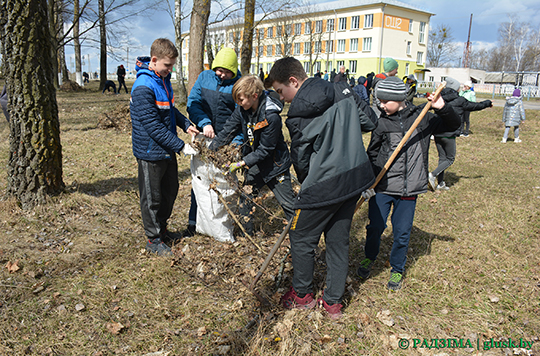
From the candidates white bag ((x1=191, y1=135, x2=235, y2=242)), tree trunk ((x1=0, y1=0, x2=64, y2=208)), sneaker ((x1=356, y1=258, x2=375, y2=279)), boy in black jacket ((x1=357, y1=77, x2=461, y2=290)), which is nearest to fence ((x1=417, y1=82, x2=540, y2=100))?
boy in black jacket ((x1=357, y1=77, x2=461, y2=290))

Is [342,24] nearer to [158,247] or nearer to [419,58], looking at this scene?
[419,58]

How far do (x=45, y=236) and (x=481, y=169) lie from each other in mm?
7912

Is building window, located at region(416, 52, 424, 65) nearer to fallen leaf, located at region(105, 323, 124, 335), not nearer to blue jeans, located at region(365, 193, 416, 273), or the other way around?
blue jeans, located at region(365, 193, 416, 273)

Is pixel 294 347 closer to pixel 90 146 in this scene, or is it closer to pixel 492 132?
pixel 90 146

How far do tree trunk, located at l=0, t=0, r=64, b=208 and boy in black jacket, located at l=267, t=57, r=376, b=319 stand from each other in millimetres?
3334

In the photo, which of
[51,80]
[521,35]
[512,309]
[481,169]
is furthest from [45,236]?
[521,35]

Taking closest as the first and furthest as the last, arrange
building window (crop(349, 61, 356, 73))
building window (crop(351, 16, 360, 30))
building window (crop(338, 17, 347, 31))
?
building window (crop(351, 16, 360, 30))
building window (crop(349, 61, 356, 73))
building window (crop(338, 17, 347, 31))

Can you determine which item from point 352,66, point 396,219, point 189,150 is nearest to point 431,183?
point 396,219

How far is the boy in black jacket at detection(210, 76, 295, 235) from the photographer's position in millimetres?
3277

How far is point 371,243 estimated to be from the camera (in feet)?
11.4

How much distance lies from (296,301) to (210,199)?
1496 millimetres

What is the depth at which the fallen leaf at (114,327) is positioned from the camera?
2.67 m

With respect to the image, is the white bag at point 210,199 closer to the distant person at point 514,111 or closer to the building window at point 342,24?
the distant person at point 514,111

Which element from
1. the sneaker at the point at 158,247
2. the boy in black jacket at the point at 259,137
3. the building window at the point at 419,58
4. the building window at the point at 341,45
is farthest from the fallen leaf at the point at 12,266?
the building window at the point at 419,58
